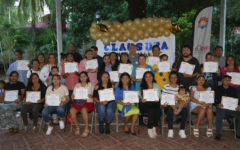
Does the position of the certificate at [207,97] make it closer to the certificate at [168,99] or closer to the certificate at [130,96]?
the certificate at [168,99]

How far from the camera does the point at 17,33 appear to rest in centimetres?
1939

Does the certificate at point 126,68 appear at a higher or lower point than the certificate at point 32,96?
higher

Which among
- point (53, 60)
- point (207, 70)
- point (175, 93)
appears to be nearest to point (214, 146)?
point (175, 93)

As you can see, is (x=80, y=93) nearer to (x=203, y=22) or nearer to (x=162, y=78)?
(x=162, y=78)

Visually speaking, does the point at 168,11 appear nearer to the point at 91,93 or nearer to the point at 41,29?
the point at 91,93

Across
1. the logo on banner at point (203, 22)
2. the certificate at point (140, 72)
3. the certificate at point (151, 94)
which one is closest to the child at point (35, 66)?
the certificate at point (140, 72)

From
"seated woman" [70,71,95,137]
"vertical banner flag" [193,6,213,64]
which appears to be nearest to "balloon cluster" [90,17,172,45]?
"vertical banner flag" [193,6,213,64]

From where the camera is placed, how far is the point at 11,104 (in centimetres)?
499

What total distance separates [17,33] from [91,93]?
59.3ft

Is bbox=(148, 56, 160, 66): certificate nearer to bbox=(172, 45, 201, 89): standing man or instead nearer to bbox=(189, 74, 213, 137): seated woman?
bbox=(172, 45, 201, 89): standing man

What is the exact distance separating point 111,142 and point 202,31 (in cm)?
576

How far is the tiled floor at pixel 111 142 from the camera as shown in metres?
3.97

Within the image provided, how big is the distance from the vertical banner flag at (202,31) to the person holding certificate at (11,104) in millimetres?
6438

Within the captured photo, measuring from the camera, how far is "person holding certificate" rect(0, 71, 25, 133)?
15.9 feet
